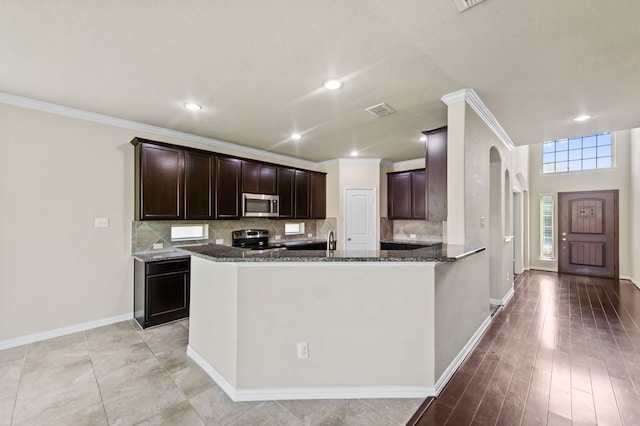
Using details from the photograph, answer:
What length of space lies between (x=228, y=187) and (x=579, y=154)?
26.3 feet

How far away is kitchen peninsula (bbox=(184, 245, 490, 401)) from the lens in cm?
205

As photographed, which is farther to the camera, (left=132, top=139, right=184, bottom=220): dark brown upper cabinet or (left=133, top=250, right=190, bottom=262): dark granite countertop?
(left=132, top=139, right=184, bottom=220): dark brown upper cabinet

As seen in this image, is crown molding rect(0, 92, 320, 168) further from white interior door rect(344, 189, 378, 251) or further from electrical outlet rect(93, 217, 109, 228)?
white interior door rect(344, 189, 378, 251)

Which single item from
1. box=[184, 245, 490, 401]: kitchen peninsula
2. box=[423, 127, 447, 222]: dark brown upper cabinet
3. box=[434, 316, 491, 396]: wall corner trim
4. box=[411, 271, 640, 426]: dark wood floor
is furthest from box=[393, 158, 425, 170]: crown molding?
box=[184, 245, 490, 401]: kitchen peninsula

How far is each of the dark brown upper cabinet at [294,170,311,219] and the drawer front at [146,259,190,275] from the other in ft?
7.77

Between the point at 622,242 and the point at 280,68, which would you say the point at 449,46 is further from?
the point at 622,242

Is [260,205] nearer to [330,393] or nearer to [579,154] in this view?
[330,393]

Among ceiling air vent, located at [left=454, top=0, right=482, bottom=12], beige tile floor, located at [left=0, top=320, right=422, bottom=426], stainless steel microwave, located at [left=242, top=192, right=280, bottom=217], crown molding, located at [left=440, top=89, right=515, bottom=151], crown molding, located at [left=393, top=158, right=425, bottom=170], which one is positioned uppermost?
ceiling air vent, located at [left=454, top=0, right=482, bottom=12]

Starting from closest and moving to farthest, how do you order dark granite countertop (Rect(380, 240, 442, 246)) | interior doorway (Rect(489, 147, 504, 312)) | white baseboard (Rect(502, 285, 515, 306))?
interior doorway (Rect(489, 147, 504, 312)) < white baseboard (Rect(502, 285, 515, 306)) < dark granite countertop (Rect(380, 240, 442, 246))

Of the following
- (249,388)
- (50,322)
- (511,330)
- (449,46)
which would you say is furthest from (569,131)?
(50,322)

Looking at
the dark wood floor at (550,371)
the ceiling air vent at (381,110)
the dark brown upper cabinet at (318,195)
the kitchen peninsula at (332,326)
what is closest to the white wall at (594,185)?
the dark wood floor at (550,371)

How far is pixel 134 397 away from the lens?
2.09 m

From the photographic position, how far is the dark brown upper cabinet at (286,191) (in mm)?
5270

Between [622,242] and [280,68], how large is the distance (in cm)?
805
